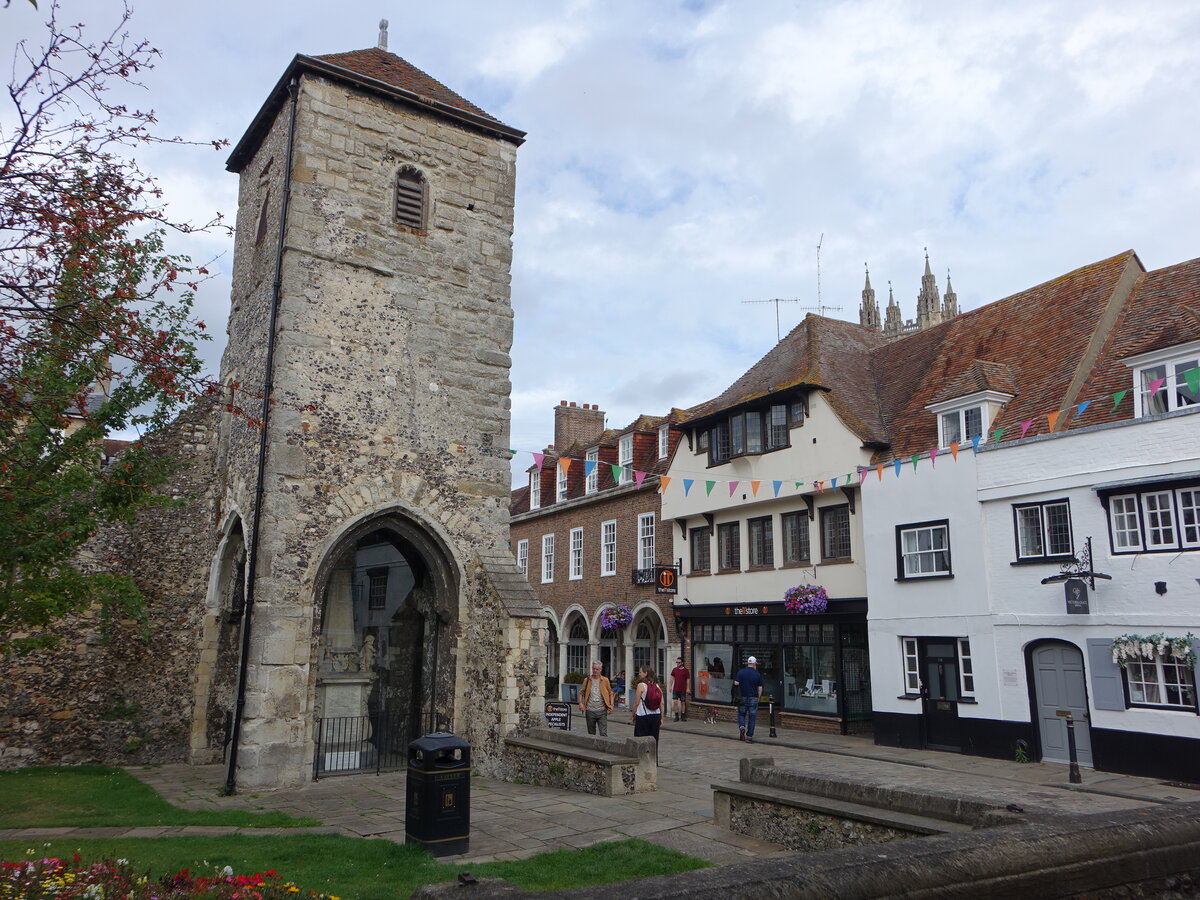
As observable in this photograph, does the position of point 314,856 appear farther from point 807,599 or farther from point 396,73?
point 807,599

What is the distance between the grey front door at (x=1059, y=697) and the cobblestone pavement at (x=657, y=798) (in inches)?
16.5

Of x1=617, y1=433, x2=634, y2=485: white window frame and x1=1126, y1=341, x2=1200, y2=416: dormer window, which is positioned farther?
x1=617, y1=433, x2=634, y2=485: white window frame

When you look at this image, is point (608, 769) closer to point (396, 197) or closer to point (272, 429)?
point (272, 429)

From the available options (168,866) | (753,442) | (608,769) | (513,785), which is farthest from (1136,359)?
(168,866)

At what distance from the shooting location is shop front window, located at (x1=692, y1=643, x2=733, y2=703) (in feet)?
77.2

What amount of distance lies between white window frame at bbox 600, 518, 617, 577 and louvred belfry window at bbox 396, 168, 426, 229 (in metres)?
15.8

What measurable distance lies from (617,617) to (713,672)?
4.23 meters

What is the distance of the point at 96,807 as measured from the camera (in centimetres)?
1030

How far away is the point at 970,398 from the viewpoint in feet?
57.2

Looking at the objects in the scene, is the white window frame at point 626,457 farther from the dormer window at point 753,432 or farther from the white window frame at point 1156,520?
the white window frame at point 1156,520

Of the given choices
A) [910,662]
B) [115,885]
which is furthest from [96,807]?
[910,662]

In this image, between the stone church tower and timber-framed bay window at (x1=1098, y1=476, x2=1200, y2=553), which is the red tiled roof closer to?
the stone church tower

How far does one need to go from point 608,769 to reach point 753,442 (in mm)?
12587

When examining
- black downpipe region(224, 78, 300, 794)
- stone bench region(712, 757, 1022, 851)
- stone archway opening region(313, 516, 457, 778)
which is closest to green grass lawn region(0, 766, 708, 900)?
stone bench region(712, 757, 1022, 851)
